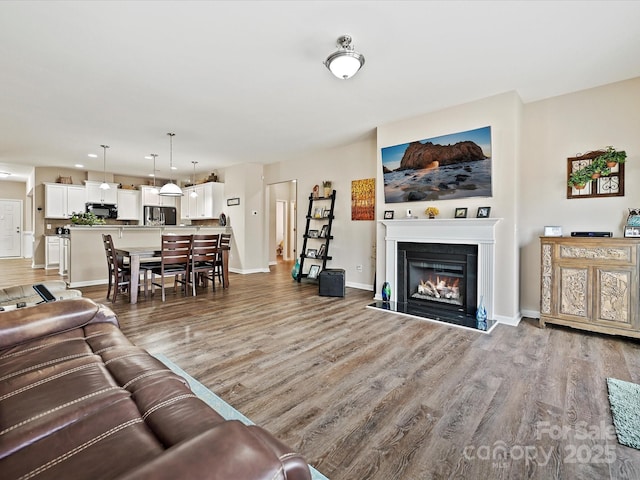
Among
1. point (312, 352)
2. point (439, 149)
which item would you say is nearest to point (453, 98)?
point (439, 149)

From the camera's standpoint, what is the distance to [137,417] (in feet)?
3.20

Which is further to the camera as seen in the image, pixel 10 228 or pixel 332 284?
pixel 10 228

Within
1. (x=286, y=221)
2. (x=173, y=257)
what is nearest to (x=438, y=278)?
(x=173, y=257)

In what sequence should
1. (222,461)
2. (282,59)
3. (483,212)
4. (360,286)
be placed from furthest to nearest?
(360,286), (483,212), (282,59), (222,461)

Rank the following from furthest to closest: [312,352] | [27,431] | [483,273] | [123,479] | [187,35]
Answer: [483,273], [312,352], [187,35], [27,431], [123,479]

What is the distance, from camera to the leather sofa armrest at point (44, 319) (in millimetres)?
1521

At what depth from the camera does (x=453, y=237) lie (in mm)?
3855

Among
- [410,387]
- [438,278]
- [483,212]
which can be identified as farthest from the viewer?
[438,278]

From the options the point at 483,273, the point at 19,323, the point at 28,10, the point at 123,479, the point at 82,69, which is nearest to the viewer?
the point at 123,479

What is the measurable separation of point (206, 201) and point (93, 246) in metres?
3.03

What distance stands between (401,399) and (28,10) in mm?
3755

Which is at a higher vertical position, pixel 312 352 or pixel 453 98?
pixel 453 98

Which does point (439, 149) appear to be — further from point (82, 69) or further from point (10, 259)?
point (10, 259)

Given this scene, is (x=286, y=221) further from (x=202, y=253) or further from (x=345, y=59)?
(x=345, y=59)
